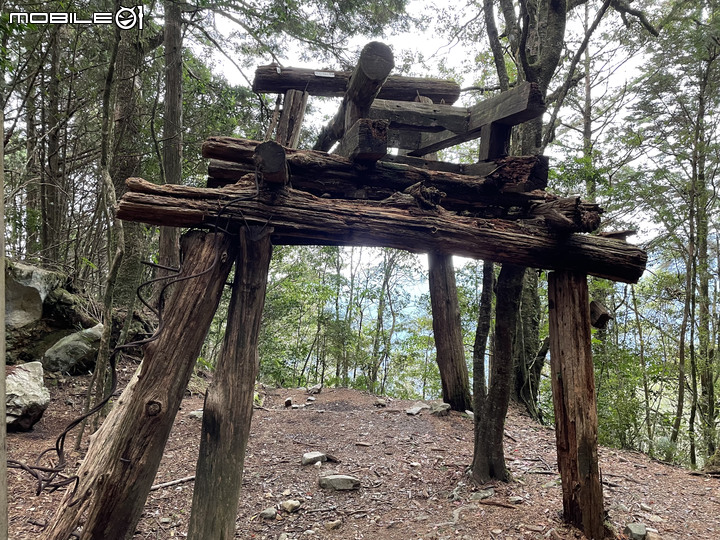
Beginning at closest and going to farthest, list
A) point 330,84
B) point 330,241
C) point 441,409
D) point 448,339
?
point 330,241 < point 330,84 < point 441,409 < point 448,339

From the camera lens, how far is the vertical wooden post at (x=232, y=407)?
103 inches

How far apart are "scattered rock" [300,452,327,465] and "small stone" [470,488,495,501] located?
169 cm

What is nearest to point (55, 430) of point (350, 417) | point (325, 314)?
point (350, 417)

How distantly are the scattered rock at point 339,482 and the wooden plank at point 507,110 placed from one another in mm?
3536

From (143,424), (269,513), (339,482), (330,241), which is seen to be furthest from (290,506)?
(330,241)

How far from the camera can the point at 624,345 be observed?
26.4ft

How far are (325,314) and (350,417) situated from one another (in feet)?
18.8

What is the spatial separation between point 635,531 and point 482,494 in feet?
3.80

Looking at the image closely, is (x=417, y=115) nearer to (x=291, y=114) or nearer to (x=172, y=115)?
(x=291, y=114)

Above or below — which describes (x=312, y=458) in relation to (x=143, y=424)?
below

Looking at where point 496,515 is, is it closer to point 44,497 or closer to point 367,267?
point 44,497

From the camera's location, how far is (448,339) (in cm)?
632

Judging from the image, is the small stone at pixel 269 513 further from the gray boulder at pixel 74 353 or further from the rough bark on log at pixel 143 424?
the gray boulder at pixel 74 353

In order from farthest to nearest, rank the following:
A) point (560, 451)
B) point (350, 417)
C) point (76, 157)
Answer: point (76, 157) → point (350, 417) → point (560, 451)
